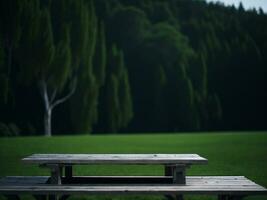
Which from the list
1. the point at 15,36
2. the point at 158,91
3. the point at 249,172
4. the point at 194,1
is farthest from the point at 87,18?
the point at 194,1

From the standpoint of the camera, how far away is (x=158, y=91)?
4672 cm

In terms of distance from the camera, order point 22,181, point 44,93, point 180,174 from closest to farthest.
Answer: point 180,174 → point 22,181 → point 44,93

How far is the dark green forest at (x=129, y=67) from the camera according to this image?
33031mm

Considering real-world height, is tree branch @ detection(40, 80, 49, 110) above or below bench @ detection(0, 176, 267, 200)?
above

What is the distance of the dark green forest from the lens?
33031 millimetres

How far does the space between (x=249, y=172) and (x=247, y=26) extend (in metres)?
50.9

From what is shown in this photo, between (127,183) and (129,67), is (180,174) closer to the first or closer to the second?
(127,183)

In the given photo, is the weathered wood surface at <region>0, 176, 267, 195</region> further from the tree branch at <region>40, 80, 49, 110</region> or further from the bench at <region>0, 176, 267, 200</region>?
the tree branch at <region>40, 80, 49, 110</region>

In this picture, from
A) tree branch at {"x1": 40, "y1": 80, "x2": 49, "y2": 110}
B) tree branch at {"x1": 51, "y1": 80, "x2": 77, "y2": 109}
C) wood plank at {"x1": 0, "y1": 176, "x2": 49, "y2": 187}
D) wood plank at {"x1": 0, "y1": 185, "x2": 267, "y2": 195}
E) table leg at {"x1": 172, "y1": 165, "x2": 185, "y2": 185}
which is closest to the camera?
wood plank at {"x1": 0, "y1": 185, "x2": 267, "y2": 195}

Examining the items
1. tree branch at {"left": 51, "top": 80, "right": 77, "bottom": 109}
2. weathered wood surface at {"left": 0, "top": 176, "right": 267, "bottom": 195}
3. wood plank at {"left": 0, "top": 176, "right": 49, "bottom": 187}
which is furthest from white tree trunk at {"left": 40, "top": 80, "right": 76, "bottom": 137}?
weathered wood surface at {"left": 0, "top": 176, "right": 267, "bottom": 195}

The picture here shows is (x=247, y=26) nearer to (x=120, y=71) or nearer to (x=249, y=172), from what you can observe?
(x=120, y=71)

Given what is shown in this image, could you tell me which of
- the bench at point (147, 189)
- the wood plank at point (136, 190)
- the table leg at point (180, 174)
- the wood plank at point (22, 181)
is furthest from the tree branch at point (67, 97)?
the wood plank at point (136, 190)

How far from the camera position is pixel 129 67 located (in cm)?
5069

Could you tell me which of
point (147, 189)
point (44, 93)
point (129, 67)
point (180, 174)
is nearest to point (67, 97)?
point (44, 93)
